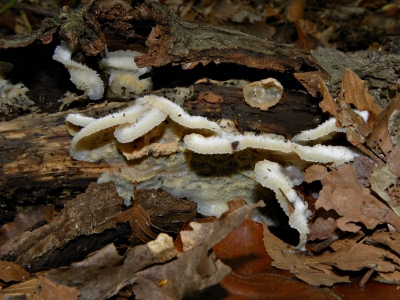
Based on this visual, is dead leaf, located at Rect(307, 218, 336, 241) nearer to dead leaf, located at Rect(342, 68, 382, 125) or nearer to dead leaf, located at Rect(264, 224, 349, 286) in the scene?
dead leaf, located at Rect(264, 224, 349, 286)

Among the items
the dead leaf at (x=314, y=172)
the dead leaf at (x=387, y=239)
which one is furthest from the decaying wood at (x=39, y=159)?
the dead leaf at (x=387, y=239)

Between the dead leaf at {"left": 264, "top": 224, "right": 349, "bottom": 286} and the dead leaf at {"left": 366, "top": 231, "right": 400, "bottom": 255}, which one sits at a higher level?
the dead leaf at {"left": 366, "top": 231, "right": 400, "bottom": 255}

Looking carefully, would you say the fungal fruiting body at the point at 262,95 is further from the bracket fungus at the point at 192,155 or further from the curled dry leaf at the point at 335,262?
the curled dry leaf at the point at 335,262

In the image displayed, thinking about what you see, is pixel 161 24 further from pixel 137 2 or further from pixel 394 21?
pixel 394 21

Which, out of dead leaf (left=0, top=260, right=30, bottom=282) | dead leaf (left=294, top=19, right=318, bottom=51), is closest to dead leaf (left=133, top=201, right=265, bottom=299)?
dead leaf (left=0, top=260, right=30, bottom=282)

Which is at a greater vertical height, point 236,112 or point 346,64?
point 346,64

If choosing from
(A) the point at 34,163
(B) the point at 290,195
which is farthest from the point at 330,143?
(A) the point at 34,163
